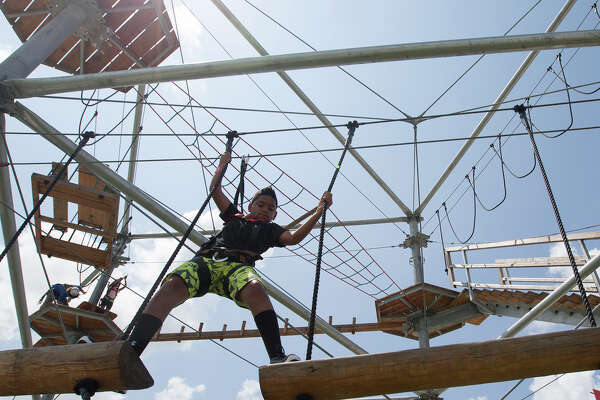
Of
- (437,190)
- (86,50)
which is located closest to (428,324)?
(437,190)

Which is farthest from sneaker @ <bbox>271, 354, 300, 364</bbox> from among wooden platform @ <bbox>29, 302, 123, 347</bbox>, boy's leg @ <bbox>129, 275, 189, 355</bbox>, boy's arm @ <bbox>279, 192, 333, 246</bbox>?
wooden platform @ <bbox>29, 302, 123, 347</bbox>

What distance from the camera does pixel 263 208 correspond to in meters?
3.50

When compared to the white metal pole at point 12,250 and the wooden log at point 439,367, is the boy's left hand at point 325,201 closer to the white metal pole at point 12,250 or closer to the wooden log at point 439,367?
the wooden log at point 439,367

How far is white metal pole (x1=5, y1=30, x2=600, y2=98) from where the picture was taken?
3.60m

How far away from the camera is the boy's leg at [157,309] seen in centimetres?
233

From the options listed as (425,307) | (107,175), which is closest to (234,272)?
(107,175)

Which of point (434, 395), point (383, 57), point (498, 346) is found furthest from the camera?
point (434, 395)

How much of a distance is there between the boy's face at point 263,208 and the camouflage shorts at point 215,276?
61cm

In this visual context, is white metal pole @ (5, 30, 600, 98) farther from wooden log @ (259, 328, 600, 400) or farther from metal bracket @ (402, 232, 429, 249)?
metal bracket @ (402, 232, 429, 249)

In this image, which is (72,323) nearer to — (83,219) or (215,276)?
(83,219)

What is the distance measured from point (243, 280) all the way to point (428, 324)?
19.2ft

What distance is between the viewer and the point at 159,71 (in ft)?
12.4

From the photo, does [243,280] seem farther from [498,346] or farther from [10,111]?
[10,111]

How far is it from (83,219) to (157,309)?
4.77 m
